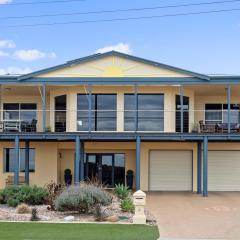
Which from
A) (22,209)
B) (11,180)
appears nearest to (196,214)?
(22,209)

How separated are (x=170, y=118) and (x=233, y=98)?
19.0 feet

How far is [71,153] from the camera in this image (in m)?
30.3

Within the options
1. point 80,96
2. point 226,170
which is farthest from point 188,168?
point 80,96

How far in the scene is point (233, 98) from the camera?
31922 millimetres

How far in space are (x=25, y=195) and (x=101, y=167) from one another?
9963 mm

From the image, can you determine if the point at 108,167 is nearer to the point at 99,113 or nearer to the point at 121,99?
the point at 99,113

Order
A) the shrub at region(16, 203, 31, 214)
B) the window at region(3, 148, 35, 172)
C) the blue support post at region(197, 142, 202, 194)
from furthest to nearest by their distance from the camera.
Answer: the window at region(3, 148, 35, 172) < the blue support post at region(197, 142, 202, 194) < the shrub at region(16, 203, 31, 214)

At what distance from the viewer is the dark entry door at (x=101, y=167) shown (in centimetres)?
2992

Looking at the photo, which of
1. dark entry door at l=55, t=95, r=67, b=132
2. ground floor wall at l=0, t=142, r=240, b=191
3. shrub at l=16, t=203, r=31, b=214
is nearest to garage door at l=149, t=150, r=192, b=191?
ground floor wall at l=0, t=142, r=240, b=191

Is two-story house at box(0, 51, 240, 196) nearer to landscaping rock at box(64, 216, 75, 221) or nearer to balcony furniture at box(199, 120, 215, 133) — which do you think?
balcony furniture at box(199, 120, 215, 133)

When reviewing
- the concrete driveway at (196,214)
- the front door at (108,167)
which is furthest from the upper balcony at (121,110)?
the concrete driveway at (196,214)

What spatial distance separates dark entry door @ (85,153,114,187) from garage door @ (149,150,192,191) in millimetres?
2310

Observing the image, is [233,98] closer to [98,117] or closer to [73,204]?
[98,117]

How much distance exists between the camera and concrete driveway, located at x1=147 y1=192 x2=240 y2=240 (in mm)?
14945
